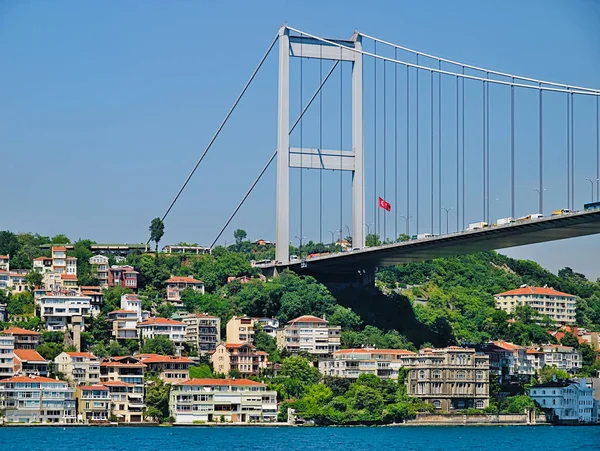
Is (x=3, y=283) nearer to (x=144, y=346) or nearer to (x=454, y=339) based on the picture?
(x=144, y=346)

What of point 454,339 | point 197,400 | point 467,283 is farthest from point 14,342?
point 467,283

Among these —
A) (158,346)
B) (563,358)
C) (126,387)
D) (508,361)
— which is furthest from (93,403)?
(563,358)

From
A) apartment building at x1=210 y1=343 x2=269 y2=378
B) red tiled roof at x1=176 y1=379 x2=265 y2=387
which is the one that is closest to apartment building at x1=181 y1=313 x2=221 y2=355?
apartment building at x1=210 y1=343 x2=269 y2=378

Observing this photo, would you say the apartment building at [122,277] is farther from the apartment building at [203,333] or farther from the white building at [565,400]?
the white building at [565,400]

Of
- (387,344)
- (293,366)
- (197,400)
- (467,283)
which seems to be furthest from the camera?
(467,283)

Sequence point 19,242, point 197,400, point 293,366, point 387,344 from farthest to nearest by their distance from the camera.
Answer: point 19,242
point 387,344
point 293,366
point 197,400

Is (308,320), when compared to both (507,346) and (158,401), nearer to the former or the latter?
(158,401)

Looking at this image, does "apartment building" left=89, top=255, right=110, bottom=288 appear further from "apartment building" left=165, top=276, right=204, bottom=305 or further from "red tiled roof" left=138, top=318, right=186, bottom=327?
"red tiled roof" left=138, top=318, right=186, bottom=327
